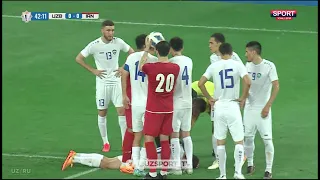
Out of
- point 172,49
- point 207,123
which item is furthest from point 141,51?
point 207,123

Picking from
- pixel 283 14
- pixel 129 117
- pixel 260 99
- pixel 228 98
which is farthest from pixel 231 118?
pixel 283 14

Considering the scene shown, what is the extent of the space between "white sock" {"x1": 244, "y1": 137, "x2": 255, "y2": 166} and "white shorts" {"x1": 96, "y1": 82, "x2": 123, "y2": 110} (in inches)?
118

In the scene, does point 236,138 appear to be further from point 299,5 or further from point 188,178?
point 299,5

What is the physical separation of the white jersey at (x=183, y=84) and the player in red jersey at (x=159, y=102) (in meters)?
0.35

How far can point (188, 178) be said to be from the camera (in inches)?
518

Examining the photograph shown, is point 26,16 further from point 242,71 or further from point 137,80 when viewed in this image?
point 242,71

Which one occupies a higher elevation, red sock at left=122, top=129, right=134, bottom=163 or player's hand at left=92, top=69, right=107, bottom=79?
player's hand at left=92, top=69, right=107, bottom=79

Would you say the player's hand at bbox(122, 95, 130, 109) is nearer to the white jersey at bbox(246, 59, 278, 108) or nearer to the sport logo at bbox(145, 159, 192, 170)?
the sport logo at bbox(145, 159, 192, 170)

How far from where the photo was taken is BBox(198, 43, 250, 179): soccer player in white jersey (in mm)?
12727

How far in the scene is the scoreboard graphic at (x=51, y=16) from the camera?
2552cm

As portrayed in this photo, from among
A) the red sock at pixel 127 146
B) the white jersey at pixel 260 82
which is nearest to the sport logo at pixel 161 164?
the red sock at pixel 127 146

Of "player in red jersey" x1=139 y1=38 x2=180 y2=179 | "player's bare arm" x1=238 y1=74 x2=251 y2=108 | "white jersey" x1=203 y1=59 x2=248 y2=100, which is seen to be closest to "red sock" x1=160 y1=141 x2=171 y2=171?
"player in red jersey" x1=139 y1=38 x2=180 y2=179

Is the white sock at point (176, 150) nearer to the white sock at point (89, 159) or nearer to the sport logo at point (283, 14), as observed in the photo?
the white sock at point (89, 159)

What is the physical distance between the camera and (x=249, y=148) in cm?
1357
